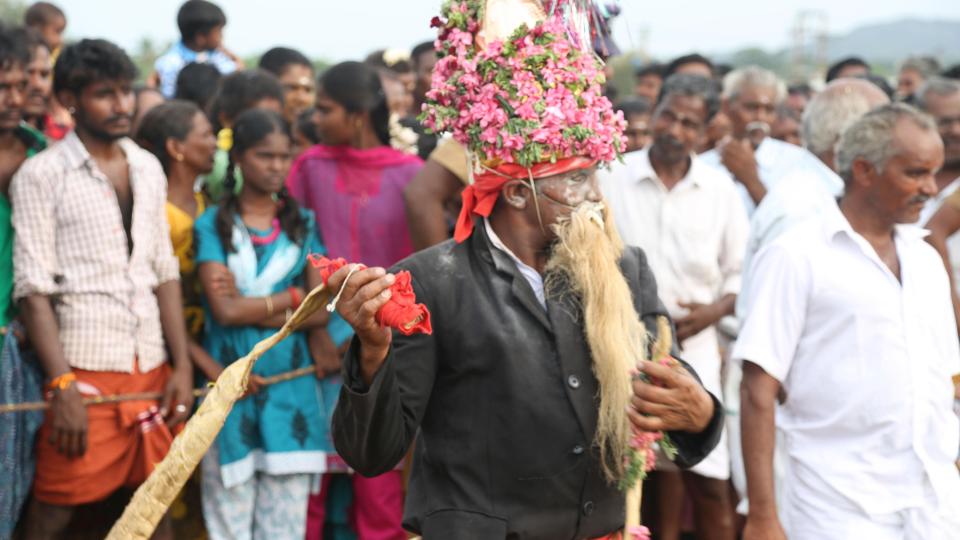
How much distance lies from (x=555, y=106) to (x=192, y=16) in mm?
5969

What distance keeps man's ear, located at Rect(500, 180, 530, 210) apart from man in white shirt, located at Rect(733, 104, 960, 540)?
118cm

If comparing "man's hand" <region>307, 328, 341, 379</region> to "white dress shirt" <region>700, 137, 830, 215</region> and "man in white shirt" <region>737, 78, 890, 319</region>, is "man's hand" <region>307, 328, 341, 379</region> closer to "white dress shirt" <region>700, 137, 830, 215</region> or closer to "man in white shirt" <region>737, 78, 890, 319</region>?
"man in white shirt" <region>737, 78, 890, 319</region>

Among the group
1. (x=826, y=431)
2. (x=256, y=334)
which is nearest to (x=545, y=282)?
(x=826, y=431)

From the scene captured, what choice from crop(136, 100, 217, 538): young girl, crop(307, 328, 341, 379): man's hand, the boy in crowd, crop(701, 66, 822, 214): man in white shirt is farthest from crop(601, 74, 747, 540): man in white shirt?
the boy in crowd

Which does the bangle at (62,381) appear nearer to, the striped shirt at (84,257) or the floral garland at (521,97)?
the striped shirt at (84,257)

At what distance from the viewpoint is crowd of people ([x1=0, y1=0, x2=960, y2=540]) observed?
11.0 feet

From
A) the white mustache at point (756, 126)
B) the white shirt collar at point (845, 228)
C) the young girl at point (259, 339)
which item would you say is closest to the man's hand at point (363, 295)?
the white shirt collar at point (845, 228)

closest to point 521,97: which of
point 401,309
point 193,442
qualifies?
point 401,309

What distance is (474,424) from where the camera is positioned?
3.34 m

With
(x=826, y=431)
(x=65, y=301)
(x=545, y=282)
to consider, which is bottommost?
(x=826, y=431)

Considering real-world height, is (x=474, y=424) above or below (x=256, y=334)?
above

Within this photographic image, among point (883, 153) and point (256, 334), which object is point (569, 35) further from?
point (256, 334)

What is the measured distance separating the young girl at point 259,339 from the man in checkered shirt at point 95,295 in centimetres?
26

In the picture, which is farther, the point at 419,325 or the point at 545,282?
the point at 545,282
